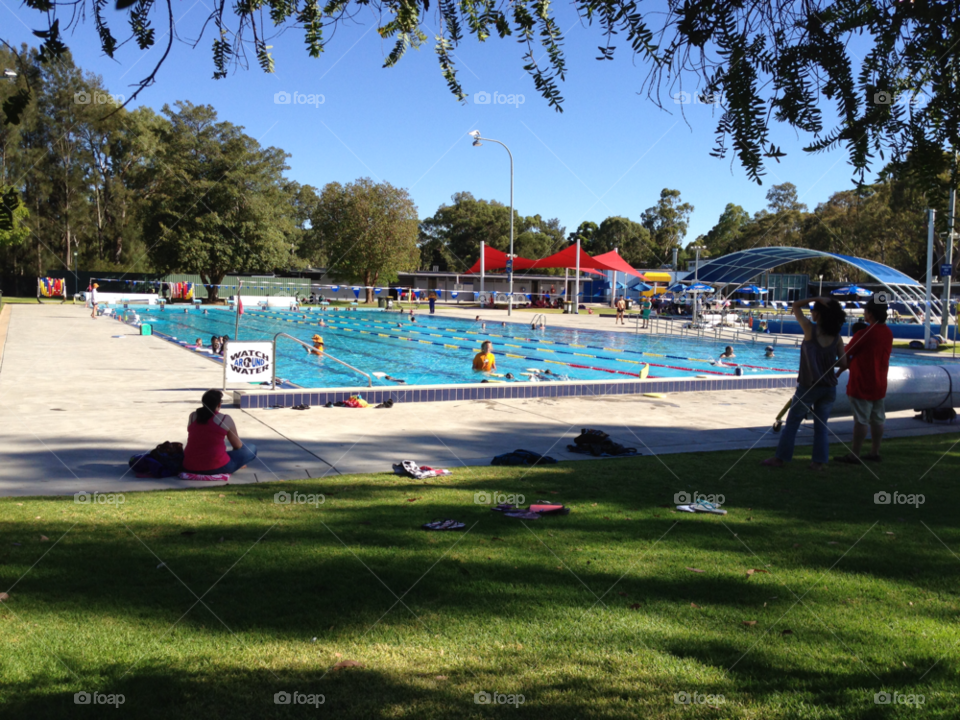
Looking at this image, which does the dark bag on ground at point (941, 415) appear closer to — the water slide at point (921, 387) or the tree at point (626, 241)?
the water slide at point (921, 387)

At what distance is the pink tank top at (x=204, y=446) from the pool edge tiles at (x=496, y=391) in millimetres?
3972

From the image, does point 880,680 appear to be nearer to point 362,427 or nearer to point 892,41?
point 892,41

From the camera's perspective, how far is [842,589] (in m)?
3.97

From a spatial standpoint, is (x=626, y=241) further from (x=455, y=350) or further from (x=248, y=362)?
(x=248, y=362)

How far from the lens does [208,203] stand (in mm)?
47469

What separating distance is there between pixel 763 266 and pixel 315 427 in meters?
29.8

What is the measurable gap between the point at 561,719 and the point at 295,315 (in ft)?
126

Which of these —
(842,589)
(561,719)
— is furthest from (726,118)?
(842,589)

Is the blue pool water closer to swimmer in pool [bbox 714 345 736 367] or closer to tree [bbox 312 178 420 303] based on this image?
swimmer in pool [bbox 714 345 736 367]

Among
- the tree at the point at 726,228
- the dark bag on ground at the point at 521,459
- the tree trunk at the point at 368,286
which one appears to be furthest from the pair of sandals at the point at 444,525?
the tree at the point at 726,228

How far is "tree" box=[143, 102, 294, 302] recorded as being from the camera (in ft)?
153

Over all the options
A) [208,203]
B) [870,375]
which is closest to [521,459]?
[870,375]

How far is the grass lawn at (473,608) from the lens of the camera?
9.34 feet

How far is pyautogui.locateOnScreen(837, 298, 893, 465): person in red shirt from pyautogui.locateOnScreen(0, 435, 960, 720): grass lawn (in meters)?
1.72
